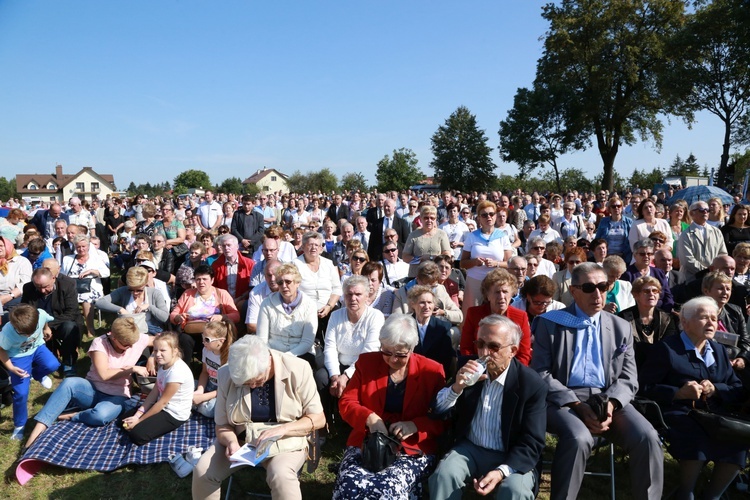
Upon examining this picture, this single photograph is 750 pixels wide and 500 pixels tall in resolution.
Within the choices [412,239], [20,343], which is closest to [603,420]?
[412,239]

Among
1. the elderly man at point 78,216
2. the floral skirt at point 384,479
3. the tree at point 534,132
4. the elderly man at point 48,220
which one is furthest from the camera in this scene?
the tree at point 534,132

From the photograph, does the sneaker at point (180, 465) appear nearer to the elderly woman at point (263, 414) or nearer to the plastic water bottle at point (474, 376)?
the elderly woman at point (263, 414)

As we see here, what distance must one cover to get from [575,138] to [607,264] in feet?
105

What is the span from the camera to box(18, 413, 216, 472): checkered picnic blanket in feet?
12.4

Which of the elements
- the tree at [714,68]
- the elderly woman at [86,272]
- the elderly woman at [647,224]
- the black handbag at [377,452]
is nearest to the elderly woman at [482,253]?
the elderly woman at [647,224]

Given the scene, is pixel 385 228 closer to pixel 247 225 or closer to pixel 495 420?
pixel 247 225

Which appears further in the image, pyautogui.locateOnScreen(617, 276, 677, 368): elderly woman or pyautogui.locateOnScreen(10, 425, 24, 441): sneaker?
pyautogui.locateOnScreen(10, 425, 24, 441): sneaker

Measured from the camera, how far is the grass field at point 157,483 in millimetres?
3533

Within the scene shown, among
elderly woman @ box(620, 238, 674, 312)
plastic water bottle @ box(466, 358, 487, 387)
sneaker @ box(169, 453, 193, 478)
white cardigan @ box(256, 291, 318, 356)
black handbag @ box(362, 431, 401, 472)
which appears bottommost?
sneaker @ box(169, 453, 193, 478)

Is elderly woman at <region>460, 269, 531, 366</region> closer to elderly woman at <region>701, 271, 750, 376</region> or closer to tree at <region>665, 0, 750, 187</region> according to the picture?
elderly woman at <region>701, 271, 750, 376</region>

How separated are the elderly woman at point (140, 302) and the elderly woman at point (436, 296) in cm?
269

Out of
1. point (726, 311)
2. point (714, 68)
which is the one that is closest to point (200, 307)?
point (726, 311)

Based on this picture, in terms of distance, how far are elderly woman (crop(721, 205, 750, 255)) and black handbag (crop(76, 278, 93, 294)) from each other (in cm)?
840

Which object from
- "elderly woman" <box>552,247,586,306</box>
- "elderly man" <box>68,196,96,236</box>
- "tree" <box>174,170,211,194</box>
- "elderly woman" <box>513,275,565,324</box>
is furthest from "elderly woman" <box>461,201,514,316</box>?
"tree" <box>174,170,211,194</box>
